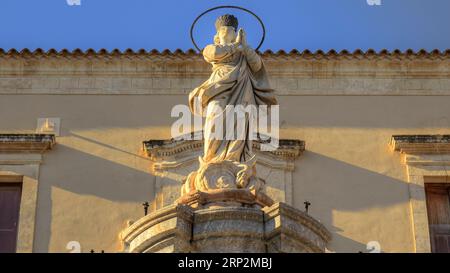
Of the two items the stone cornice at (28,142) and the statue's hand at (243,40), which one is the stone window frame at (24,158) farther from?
the statue's hand at (243,40)

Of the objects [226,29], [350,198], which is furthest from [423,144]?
[226,29]

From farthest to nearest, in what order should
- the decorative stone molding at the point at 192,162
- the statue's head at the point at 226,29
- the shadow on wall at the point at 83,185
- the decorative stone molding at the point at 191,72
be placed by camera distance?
→ the decorative stone molding at the point at 191,72 → the decorative stone molding at the point at 192,162 → the shadow on wall at the point at 83,185 → the statue's head at the point at 226,29

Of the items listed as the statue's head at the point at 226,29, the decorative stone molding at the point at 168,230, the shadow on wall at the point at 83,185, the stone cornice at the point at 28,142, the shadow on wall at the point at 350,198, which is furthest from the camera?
the stone cornice at the point at 28,142

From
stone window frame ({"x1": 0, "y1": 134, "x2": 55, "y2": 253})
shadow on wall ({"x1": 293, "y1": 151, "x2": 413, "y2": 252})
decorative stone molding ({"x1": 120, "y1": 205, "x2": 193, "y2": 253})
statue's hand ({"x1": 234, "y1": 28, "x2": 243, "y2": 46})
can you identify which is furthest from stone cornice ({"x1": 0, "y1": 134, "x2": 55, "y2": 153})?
decorative stone molding ({"x1": 120, "y1": 205, "x2": 193, "y2": 253})

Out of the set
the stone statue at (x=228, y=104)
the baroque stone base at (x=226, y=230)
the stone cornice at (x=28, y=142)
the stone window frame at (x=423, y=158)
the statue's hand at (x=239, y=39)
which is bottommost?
the baroque stone base at (x=226, y=230)

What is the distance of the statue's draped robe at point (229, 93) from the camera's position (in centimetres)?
1184

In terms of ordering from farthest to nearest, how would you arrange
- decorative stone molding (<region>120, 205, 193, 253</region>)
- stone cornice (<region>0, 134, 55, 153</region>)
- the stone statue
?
1. stone cornice (<region>0, 134, 55, 153</region>)
2. the stone statue
3. decorative stone molding (<region>120, 205, 193, 253</region>)

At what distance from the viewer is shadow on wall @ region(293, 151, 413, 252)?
1723 centimetres

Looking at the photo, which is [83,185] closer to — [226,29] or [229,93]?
[226,29]

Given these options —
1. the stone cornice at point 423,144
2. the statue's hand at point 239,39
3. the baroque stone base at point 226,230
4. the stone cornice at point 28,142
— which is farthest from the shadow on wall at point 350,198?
the baroque stone base at point 226,230

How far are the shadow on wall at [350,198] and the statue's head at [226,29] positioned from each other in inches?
197

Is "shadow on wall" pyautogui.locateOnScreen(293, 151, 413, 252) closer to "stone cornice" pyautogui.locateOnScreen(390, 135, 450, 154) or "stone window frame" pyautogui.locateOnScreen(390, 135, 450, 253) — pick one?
"stone window frame" pyautogui.locateOnScreen(390, 135, 450, 253)

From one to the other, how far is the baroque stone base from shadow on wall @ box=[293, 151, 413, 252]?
246 inches

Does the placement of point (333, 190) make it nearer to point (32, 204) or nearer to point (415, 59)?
point (415, 59)
